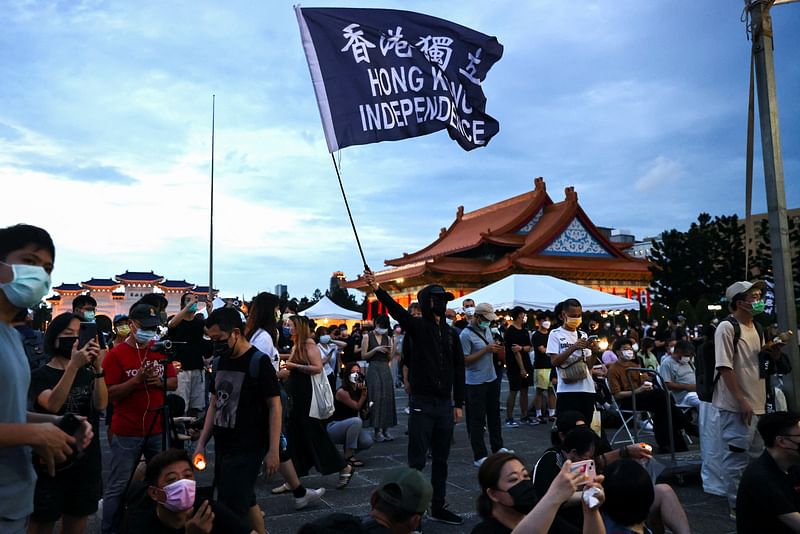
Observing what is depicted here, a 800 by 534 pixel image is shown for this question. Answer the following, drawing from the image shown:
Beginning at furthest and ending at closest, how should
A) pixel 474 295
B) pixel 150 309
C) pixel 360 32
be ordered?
1. pixel 474 295
2. pixel 360 32
3. pixel 150 309

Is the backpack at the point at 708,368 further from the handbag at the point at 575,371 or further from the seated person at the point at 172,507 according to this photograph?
the seated person at the point at 172,507

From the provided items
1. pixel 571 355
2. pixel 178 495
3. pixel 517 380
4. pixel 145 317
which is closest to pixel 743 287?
pixel 571 355

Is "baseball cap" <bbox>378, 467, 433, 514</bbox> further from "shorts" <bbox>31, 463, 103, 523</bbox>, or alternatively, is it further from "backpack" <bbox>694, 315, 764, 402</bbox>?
"backpack" <bbox>694, 315, 764, 402</bbox>

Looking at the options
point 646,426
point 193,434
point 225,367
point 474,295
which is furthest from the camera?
point 474,295

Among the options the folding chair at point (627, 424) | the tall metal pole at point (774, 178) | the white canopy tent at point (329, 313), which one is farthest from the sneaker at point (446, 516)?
the white canopy tent at point (329, 313)

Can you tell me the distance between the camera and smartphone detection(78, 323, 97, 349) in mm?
3256

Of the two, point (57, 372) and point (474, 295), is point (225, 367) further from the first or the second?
point (474, 295)

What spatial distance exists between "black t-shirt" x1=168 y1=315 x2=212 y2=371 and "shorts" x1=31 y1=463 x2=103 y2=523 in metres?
3.46

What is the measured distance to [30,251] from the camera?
2.04 meters

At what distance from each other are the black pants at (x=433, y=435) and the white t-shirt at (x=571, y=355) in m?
1.55

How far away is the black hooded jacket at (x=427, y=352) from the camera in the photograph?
15.5 feet

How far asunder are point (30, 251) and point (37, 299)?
6.8 inches

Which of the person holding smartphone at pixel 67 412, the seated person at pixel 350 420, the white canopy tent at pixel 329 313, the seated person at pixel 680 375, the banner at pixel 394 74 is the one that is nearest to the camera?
the person holding smartphone at pixel 67 412

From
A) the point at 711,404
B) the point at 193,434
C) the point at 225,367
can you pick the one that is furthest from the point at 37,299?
the point at 711,404
